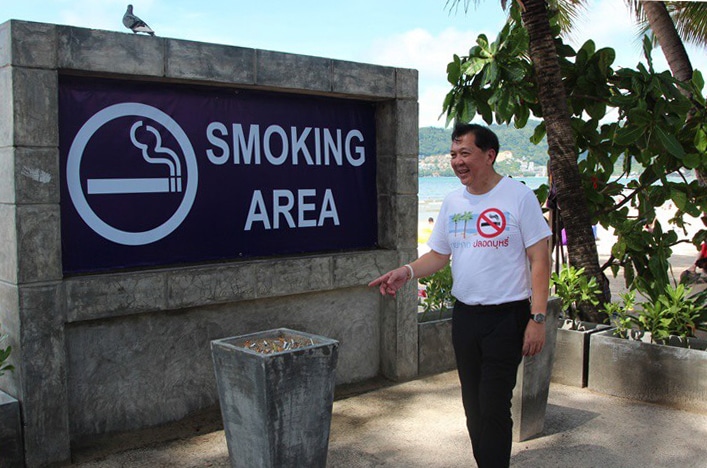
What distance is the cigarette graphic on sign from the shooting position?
4.70 m

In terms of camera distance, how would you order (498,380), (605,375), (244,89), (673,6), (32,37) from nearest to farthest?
(498,380), (32,37), (244,89), (605,375), (673,6)

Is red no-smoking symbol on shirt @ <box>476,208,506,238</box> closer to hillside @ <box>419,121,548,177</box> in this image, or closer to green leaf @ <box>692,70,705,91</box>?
green leaf @ <box>692,70,705,91</box>

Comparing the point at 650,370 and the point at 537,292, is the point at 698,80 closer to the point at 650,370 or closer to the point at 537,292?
the point at 650,370

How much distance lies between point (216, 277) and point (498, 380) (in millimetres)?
2307

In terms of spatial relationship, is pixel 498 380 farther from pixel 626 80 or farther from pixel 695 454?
pixel 626 80

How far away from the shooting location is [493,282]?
3598 millimetres

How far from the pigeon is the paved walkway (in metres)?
2.75

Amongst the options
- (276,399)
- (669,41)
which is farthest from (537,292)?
(669,41)

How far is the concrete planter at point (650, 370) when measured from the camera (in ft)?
17.5

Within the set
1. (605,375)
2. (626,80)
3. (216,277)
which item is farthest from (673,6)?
(216,277)

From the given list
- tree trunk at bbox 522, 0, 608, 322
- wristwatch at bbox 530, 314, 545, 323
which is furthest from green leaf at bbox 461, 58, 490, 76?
wristwatch at bbox 530, 314, 545, 323

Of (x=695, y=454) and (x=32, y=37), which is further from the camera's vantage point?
(x=695, y=454)

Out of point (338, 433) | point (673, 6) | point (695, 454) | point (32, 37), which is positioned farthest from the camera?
point (673, 6)

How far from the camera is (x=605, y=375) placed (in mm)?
5809
